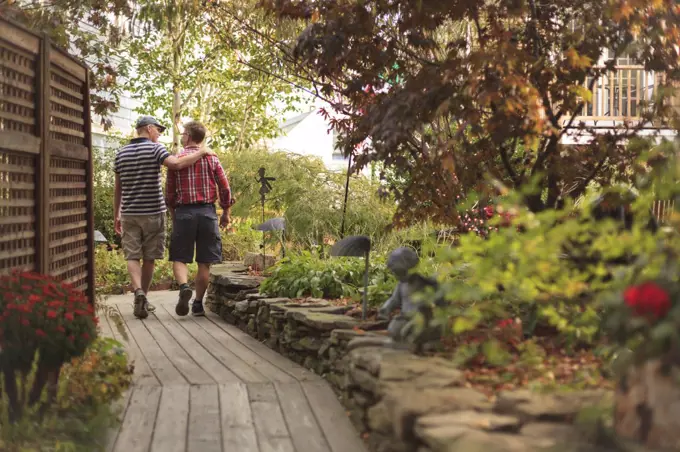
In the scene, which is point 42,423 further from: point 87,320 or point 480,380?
point 480,380

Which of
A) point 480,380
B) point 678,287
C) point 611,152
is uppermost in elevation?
point 611,152

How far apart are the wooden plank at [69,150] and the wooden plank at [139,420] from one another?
1.68 metres

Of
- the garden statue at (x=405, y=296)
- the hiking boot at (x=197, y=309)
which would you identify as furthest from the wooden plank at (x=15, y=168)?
the hiking boot at (x=197, y=309)

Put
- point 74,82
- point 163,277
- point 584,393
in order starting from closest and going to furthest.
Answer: point 584,393 → point 74,82 → point 163,277

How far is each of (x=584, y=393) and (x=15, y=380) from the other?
2743 mm

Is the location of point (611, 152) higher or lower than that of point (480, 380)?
higher

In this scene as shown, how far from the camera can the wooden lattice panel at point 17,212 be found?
5.27 meters

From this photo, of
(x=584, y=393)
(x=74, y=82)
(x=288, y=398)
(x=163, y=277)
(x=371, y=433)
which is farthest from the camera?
(x=163, y=277)

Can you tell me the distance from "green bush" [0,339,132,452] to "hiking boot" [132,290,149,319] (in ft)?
7.25

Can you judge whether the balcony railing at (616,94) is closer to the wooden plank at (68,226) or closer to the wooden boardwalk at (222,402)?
the wooden boardwalk at (222,402)

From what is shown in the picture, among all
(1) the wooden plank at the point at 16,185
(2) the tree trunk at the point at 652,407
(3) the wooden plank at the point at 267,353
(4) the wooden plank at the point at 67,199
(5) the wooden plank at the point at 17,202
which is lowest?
(3) the wooden plank at the point at 267,353

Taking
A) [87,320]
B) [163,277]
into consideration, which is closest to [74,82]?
[87,320]

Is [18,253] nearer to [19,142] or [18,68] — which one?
[19,142]

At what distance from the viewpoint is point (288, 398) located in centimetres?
541
